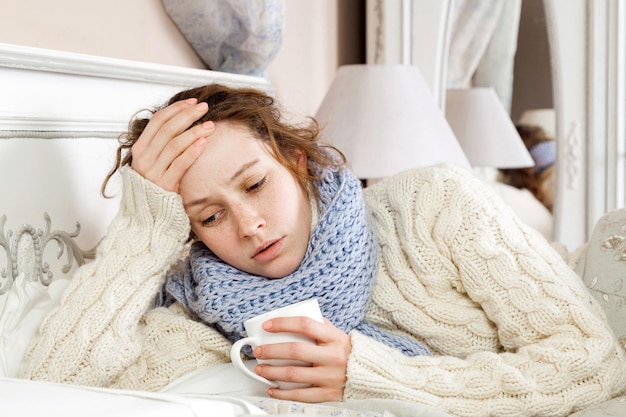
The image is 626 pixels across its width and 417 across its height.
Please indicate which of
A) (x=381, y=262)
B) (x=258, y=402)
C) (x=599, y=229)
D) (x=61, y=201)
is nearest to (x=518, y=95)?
(x=599, y=229)

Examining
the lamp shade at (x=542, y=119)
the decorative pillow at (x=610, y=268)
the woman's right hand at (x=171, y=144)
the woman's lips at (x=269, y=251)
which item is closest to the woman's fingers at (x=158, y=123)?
the woman's right hand at (x=171, y=144)

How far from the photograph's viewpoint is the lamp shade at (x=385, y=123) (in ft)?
6.68

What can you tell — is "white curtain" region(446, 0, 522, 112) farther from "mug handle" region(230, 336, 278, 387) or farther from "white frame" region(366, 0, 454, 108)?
"mug handle" region(230, 336, 278, 387)

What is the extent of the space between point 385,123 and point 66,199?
883mm

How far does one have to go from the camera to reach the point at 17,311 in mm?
1254

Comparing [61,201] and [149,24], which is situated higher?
[149,24]

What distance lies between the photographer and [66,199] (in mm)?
1411

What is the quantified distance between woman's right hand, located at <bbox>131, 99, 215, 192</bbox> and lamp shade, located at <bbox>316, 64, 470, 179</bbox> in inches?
31.2

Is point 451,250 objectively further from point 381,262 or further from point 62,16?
point 62,16

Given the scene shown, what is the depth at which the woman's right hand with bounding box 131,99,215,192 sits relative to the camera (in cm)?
125

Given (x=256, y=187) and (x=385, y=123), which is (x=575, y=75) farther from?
(x=256, y=187)

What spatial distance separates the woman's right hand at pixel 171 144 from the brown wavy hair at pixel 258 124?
1.3 inches

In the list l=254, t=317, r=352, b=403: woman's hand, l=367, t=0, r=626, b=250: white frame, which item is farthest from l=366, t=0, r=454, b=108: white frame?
l=254, t=317, r=352, b=403: woman's hand

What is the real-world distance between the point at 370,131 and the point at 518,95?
3.16ft
